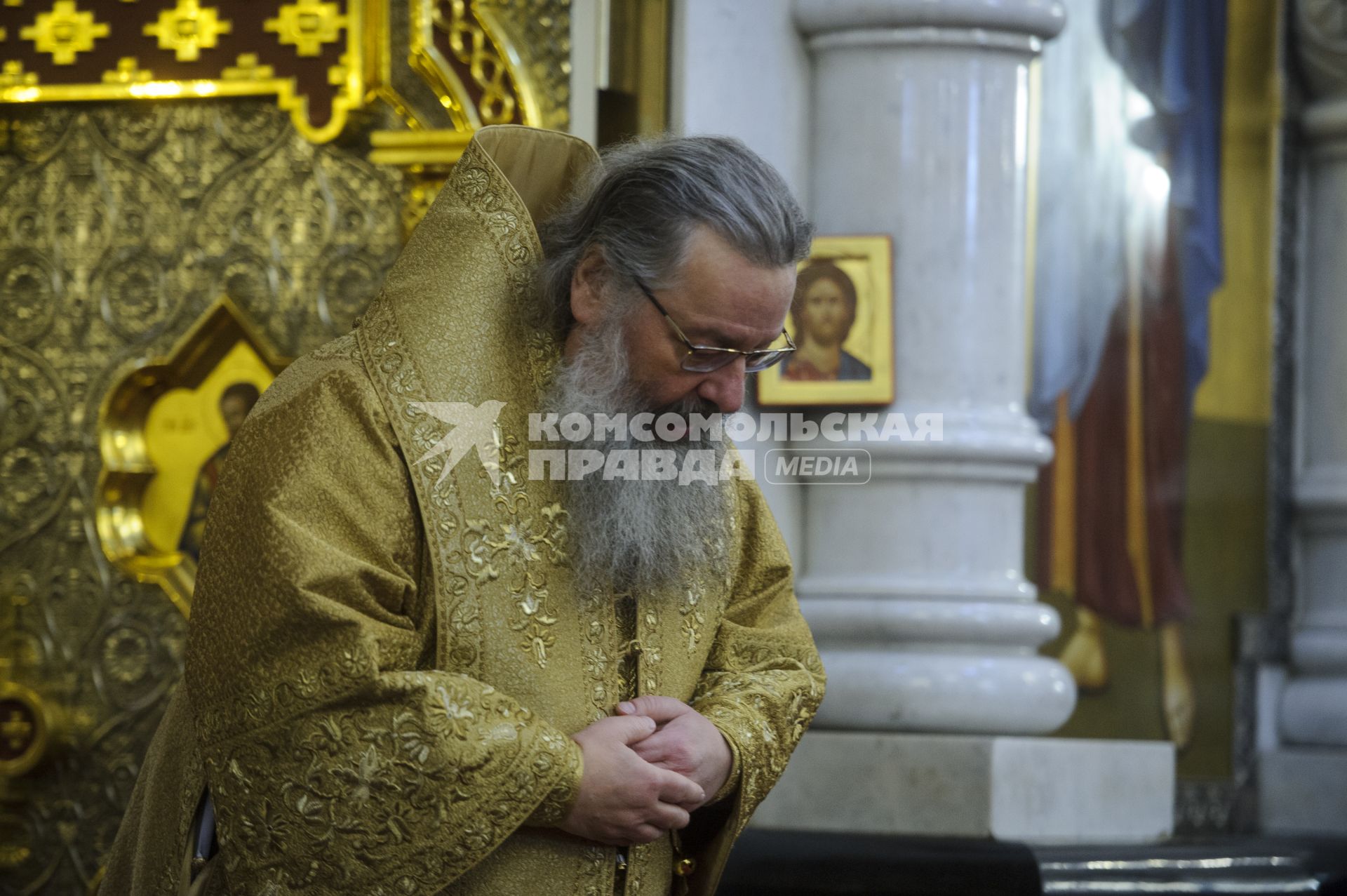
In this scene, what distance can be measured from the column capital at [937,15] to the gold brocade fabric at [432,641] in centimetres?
154

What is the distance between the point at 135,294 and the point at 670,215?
2546 mm

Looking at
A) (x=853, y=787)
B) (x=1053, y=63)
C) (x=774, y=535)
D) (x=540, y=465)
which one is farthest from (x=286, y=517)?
(x=1053, y=63)

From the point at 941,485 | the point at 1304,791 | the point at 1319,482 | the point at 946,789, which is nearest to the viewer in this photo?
the point at 946,789

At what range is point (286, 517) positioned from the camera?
193cm

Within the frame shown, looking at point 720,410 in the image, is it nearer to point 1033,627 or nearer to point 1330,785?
point 1033,627

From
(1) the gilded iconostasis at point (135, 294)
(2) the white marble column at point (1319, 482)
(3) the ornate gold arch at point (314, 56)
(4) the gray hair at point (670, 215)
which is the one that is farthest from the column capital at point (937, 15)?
(4) the gray hair at point (670, 215)

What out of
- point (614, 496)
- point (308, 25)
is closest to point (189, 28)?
point (308, 25)

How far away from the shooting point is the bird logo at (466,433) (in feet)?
6.84

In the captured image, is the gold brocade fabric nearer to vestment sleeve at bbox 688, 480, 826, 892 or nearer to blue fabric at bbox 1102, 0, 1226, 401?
vestment sleeve at bbox 688, 480, 826, 892

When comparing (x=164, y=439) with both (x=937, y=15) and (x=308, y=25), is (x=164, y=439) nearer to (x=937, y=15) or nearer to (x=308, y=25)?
(x=308, y=25)

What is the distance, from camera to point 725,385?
7.04ft

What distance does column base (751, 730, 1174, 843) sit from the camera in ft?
11.0

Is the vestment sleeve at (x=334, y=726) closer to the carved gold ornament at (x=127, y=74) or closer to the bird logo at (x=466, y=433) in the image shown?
the bird logo at (x=466, y=433)

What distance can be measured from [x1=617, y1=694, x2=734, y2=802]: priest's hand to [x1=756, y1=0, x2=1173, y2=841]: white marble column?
1.39 m
